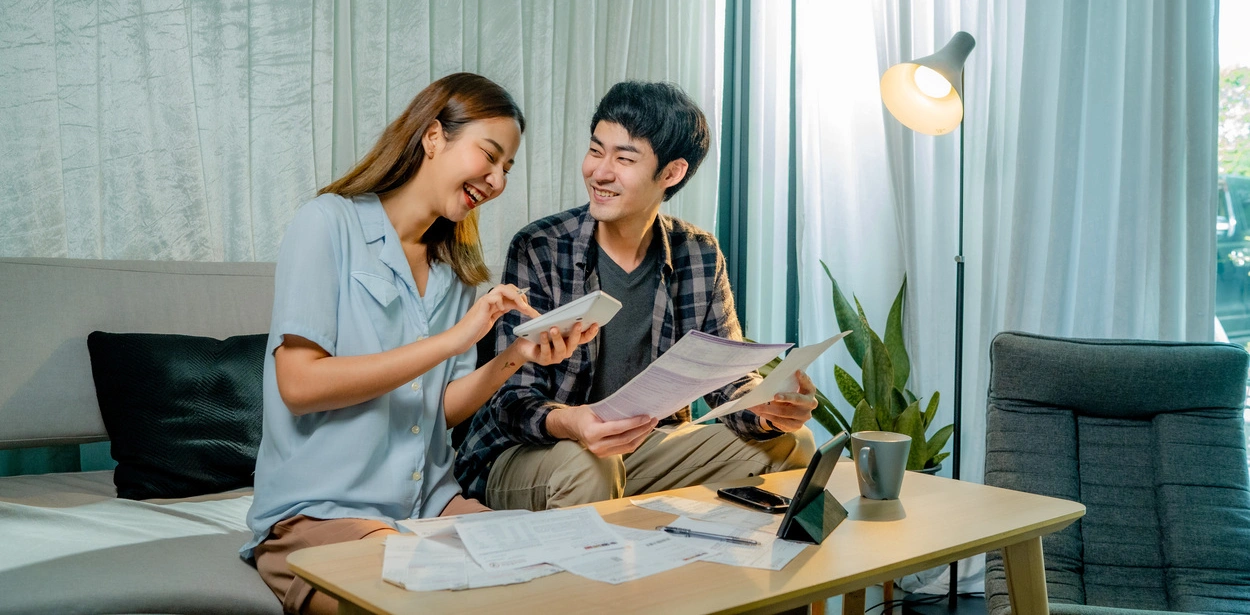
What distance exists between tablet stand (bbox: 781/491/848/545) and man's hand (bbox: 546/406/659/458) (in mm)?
316

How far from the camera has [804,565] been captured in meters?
1.17

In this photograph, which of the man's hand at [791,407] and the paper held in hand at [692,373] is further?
the man's hand at [791,407]

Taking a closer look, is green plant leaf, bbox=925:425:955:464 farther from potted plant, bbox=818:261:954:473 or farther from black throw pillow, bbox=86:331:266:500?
black throw pillow, bbox=86:331:266:500

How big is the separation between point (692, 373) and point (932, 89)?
1556 millimetres

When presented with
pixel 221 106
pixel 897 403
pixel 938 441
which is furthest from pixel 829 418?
pixel 221 106

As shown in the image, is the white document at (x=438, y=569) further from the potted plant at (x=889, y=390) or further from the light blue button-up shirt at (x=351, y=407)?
the potted plant at (x=889, y=390)

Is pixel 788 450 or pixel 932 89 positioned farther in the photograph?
pixel 932 89

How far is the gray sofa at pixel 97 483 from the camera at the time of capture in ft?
4.41

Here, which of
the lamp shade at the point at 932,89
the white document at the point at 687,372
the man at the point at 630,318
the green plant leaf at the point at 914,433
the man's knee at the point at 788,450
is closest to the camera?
the white document at the point at 687,372

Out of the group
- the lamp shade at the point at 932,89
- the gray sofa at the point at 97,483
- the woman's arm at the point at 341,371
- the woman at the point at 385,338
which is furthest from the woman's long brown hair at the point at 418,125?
the lamp shade at the point at 932,89

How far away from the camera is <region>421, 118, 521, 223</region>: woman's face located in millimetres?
1655

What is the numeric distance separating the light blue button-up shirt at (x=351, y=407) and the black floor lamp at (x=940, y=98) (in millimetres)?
1512

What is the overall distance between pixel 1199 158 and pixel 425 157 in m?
1.99

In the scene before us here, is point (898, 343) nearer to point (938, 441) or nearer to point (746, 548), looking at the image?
point (938, 441)
